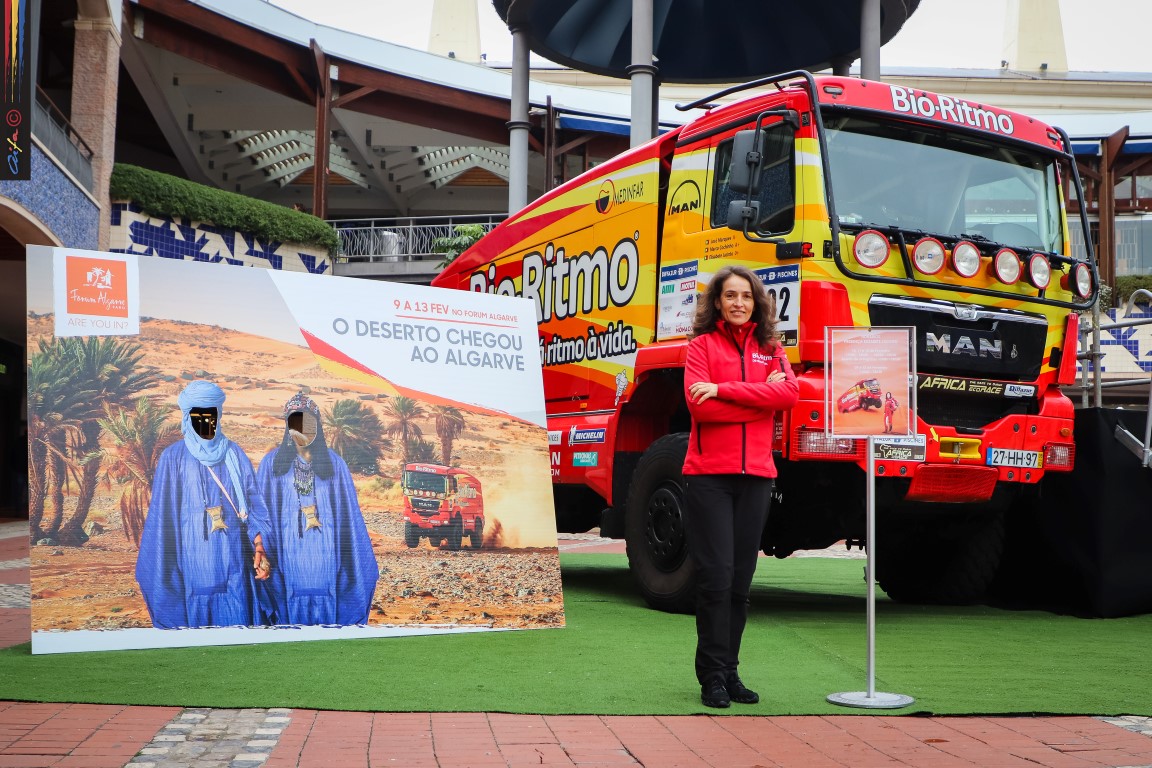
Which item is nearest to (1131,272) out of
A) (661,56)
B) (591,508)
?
(661,56)

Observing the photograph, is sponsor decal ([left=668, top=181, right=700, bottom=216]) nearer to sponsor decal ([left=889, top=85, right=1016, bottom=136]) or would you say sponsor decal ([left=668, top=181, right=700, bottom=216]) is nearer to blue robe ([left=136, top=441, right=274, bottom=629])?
sponsor decal ([left=889, top=85, right=1016, bottom=136])

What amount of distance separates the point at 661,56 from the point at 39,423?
1319 centimetres

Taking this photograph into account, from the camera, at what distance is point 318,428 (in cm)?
655

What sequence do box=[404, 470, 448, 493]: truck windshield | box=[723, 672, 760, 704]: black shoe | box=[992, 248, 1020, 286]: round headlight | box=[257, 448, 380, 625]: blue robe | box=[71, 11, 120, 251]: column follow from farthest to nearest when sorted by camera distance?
box=[71, 11, 120, 251]: column < box=[992, 248, 1020, 286]: round headlight < box=[404, 470, 448, 493]: truck windshield < box=[257, 448, 380, 625]: blue robe < box=[723, 672, 760, 704]: black shoe

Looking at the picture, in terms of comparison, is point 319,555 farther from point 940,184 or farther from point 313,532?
point 940,184

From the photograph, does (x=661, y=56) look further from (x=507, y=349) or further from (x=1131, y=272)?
(x=1131, y=272)

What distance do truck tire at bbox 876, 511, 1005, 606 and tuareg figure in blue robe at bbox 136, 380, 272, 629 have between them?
4.62 meters

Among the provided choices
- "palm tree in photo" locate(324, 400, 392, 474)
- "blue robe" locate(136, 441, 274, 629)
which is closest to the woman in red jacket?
"palm tree in photo" locate(324, 400, 392, 474)

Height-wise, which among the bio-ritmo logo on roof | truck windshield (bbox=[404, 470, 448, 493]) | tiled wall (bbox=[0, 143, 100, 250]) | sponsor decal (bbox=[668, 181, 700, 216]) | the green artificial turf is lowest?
the green artificial turf

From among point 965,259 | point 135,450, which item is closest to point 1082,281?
point 965,259

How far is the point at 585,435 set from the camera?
8.98 metres

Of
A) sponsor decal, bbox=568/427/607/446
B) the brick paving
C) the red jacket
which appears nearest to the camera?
the brick paving

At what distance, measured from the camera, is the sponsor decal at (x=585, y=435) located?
8.77 m

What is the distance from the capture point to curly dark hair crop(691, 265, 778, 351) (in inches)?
209
